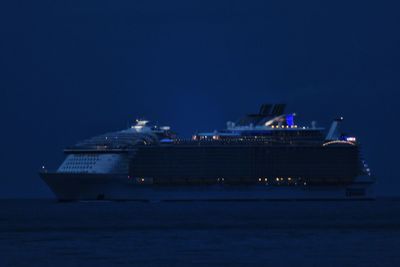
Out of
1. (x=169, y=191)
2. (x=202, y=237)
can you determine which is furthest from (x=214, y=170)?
(x=202, y=237)

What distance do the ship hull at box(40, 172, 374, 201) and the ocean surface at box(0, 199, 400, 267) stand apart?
9800mm

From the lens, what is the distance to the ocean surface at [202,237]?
51375mm

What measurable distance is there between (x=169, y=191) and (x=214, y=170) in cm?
444

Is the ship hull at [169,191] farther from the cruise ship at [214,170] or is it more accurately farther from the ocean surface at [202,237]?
the ocean surface at [202,237]

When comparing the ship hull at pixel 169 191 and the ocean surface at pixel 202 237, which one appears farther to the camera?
the ship hull at pixel 169 191

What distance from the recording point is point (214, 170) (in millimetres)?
111688

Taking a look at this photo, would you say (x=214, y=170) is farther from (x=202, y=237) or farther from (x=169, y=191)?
(x=202, y=237)

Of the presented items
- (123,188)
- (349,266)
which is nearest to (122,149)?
(123,188)

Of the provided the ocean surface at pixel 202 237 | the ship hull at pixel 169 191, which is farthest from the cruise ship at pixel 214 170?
the ocean surface at pixel 202 237

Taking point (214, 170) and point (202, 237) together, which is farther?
point (214, 170)

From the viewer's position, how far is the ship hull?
110062mm

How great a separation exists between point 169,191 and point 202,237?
46398 mm

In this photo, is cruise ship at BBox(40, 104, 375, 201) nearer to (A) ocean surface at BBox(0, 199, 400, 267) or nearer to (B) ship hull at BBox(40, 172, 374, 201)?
(B) ship hull at BBox(40, 172, 374, 201)

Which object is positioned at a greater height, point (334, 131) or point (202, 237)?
point (334, 131)
